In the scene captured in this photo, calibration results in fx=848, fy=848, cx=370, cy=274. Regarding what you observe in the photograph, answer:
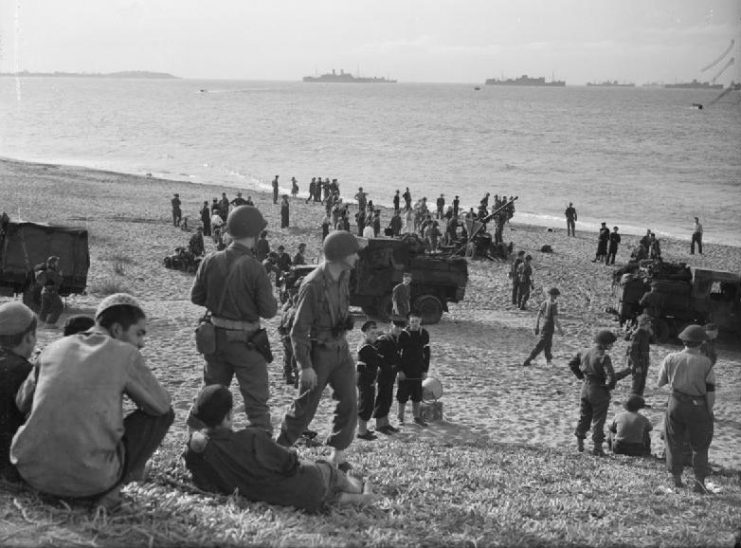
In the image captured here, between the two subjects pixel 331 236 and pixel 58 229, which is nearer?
pixel 331 236

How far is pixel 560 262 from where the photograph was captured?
1081 inches

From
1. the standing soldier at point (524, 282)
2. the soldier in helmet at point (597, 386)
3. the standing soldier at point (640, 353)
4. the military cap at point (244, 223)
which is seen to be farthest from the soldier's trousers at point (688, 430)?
the standing soldier at point (524, 282)

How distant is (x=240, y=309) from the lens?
631 cm

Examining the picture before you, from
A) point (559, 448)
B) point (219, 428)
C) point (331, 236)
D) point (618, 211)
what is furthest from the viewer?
point (618, 211)

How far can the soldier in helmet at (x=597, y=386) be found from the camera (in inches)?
350

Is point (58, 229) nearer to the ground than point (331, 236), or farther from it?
nearer to the ground

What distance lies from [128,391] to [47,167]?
54376mm

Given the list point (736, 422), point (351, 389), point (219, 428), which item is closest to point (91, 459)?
point (219, 428)

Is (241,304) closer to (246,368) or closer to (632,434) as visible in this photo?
(246,368)

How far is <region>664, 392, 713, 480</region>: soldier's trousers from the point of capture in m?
7.56

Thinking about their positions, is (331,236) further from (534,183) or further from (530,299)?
(534,183)

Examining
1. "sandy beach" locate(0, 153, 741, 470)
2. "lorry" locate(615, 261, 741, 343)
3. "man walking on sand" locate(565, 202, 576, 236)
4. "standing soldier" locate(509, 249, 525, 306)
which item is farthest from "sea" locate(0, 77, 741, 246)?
"lorry" locate(615, 261, 741, 343)

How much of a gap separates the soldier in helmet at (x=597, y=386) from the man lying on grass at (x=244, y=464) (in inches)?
176

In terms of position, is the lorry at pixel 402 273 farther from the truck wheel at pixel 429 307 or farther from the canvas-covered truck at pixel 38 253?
the canvas-covered truck at pixel 38 253
